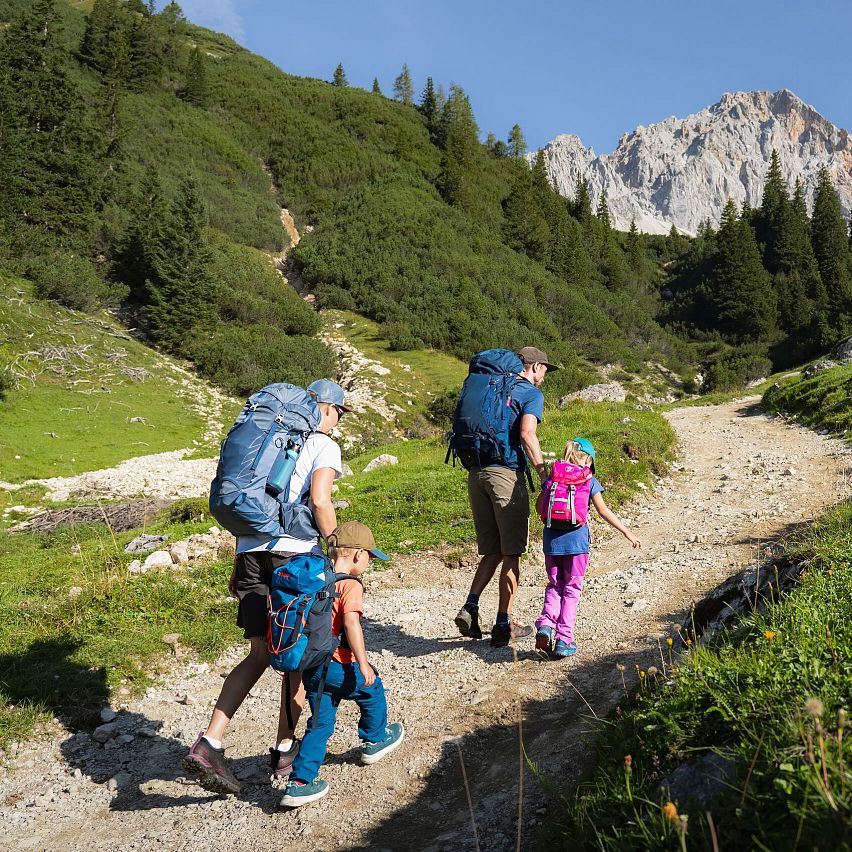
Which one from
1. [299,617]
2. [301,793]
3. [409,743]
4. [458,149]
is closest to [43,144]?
[299,617]

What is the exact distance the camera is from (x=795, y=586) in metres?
3.21

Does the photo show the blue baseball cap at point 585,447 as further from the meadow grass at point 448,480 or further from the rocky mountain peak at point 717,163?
the rocky mountain peak at point 717,163

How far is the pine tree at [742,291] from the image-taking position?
52.6m

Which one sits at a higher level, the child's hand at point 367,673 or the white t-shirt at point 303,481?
the white t-shirt at point 303,481

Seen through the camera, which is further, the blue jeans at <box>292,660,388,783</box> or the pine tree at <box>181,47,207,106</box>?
the pine tree at <box>181,47,207,106</box>

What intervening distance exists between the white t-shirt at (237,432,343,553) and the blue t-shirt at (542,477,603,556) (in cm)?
190

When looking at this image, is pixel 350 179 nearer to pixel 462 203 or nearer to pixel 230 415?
pixel 462 203

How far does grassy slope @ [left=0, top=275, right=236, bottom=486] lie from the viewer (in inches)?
609

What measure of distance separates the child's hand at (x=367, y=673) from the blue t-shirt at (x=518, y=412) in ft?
6.25

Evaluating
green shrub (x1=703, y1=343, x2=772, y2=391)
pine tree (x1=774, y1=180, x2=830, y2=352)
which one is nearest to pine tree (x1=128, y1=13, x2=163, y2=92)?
green shrub (x1=703, y1=343, x2=772, y2=391)

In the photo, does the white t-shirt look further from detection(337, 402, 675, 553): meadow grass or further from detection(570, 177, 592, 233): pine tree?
detection(570, 177, 592, 233): pine tree

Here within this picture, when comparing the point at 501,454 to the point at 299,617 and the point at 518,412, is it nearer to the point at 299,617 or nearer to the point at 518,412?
the point at 518,412

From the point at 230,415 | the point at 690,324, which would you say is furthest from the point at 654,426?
the point at 690,324

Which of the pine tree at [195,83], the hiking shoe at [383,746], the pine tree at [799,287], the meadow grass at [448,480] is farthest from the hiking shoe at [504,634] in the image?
the pine tree at [195,83]
